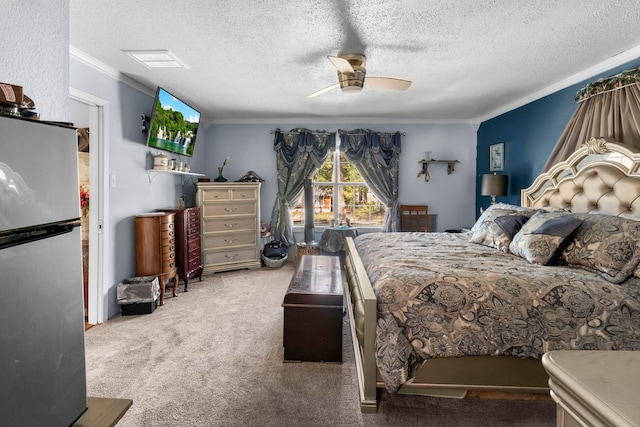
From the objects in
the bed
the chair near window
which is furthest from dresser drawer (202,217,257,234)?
the bed

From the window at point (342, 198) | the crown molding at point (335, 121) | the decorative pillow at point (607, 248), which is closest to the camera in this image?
the decorative pillow at point (607, 248)

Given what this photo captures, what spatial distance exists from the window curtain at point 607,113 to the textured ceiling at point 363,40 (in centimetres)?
24

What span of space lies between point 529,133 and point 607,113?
49.4 inches

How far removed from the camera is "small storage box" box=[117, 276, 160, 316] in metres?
3.39

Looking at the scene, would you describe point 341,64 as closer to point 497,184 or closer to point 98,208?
point 98,208

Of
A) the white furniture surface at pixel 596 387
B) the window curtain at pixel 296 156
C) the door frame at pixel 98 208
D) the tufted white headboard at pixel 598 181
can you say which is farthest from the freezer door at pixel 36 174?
the window curtain at pixel 296 156

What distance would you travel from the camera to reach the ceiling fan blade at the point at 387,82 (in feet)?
9.68

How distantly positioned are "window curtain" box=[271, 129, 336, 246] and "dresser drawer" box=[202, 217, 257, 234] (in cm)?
66

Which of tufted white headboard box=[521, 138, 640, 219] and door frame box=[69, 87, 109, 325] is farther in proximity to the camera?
door frame box=[69, 87, 109, 325]

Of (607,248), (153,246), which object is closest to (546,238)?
(607,248)

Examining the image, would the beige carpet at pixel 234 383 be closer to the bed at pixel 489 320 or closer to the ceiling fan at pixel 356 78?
the bed at pixel 489 320

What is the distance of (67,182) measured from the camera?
85cm

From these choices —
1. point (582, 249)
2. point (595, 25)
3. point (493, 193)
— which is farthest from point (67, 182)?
point (493, 193)

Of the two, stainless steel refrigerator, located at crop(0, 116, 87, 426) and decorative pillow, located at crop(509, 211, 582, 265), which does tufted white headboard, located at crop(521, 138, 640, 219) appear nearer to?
decorative pillow, located at crop(509, 211, 582, 265)
